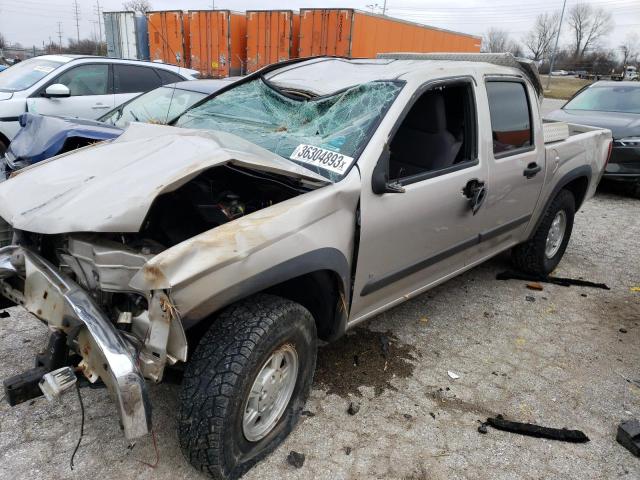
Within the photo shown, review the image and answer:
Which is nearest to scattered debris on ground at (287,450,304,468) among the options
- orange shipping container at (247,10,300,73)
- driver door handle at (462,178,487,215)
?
driver door handle at (462,178,487,215)

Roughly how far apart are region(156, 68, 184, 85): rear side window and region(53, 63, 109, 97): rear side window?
2.56 feet

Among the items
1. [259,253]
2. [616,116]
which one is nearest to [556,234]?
[259,253]

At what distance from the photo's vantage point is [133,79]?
7.56m

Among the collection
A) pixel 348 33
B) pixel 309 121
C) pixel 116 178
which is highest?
pixel 348 33

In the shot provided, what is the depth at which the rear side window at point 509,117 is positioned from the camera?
363 centimetres

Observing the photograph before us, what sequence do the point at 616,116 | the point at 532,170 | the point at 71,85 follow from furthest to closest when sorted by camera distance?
the point at 616,116 → the point at 71,85 → the point at 532,170

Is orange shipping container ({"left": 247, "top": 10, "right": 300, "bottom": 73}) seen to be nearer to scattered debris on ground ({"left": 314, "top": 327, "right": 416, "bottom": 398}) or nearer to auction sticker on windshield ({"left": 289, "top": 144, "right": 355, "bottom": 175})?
scattered debris on ground ({"left": 314, "top": 327, "right": 416, "bottom": 398})

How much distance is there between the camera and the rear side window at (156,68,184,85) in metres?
7.81

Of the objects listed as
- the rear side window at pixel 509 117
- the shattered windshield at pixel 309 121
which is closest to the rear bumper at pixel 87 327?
the shattered windshield at pixel 309 121

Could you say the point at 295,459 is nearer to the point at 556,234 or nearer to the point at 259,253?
the point at 259,253

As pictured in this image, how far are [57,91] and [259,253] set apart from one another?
5.61 metres

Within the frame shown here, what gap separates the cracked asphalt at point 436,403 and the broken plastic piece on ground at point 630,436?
4 cm

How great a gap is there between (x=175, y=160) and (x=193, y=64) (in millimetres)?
15279

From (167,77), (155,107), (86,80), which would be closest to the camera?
(155,107)
